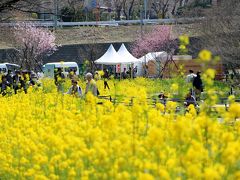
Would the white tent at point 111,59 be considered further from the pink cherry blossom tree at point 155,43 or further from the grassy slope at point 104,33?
the grassy slope at point 104,33

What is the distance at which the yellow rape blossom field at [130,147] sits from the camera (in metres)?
4.22

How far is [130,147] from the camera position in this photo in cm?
481

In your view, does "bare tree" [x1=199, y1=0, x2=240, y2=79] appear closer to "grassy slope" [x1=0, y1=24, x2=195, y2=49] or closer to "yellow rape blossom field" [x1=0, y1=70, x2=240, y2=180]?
"yellow rape blossom field" [x1=0, y1=70, x2=240, y2=180]

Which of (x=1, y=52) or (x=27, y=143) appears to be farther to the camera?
(x=1, y=52)

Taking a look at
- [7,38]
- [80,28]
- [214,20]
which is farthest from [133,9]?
[214,20]

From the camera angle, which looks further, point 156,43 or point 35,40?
point 35,40

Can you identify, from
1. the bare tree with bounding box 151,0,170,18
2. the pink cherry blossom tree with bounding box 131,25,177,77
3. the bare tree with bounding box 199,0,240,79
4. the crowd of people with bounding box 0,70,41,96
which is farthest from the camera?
the bare tree with bounding box 151,0,170,18

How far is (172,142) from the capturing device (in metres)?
5.41

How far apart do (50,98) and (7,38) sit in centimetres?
3165

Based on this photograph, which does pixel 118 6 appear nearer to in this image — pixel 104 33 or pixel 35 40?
pixel 104 33

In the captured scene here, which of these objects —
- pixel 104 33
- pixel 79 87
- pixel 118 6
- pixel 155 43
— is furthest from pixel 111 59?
pixel 118 6

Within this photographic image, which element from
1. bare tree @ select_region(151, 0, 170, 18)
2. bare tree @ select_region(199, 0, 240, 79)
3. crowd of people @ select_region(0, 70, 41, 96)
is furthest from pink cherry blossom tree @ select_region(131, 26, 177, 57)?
crowd of people @ select_region(0, 70, 41, 96)

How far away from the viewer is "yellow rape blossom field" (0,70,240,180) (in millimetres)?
4223

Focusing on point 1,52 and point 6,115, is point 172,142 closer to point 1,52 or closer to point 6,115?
point 6,115
